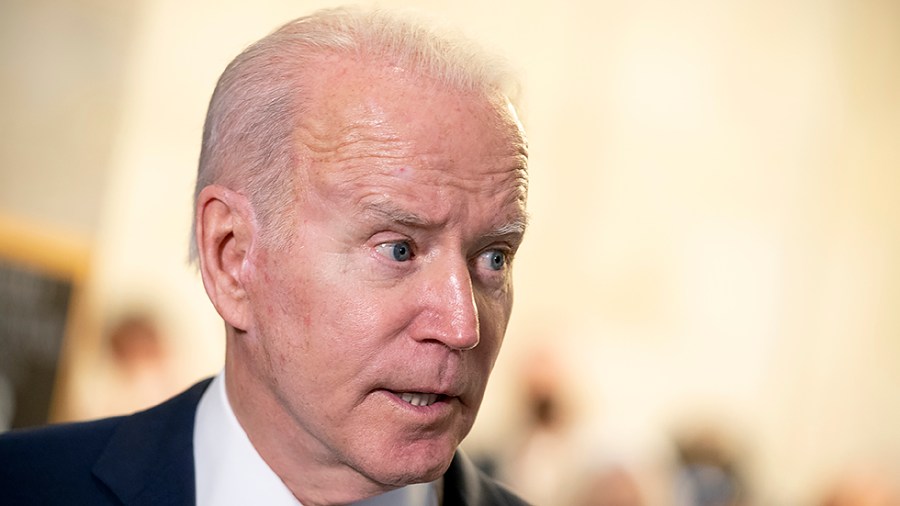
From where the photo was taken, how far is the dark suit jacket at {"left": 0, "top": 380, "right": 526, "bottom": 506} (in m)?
2.42

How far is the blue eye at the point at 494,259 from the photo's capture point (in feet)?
7.52

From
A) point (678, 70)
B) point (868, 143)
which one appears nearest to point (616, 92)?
point (678, 70)

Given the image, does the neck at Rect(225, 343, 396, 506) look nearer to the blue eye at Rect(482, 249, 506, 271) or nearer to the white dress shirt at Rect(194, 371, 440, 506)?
the white dress shirt at Rect(194, 371, 440, 506)

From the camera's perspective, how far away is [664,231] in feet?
33.1

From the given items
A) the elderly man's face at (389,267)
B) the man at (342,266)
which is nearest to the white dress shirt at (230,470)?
the man at (342,266)

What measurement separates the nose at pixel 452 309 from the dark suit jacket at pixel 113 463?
0.61 meters

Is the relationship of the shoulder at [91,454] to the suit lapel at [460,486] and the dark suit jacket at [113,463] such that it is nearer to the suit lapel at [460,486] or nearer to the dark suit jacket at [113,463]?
the dark suit jacket at [113,463]

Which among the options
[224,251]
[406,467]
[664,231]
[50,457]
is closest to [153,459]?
[50,457]

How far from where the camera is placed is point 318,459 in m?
2.33

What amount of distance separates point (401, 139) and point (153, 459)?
83 cm

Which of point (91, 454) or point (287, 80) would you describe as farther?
point (91, 454)

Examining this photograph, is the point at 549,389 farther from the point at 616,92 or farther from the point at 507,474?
the point at 616,92

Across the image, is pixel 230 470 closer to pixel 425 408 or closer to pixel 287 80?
pixel 425 408

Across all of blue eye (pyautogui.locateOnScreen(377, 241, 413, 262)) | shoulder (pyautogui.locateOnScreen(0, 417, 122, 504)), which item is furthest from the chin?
shoulder (pyautogui.locateOnScreen(0, 417, 122, 504))
